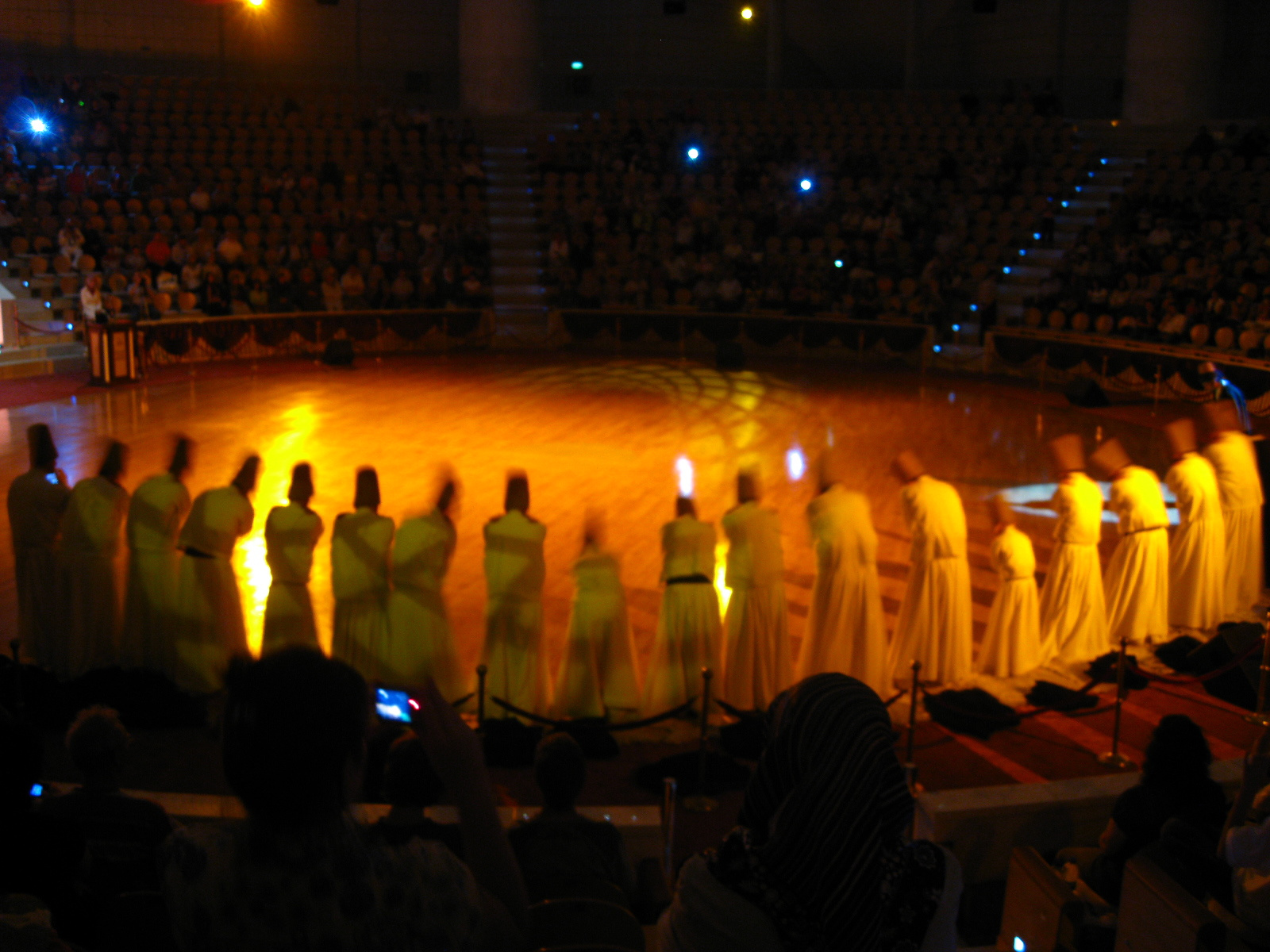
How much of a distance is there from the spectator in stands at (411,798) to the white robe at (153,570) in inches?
135

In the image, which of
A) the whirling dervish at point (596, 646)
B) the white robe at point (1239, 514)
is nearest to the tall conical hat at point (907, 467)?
the whirling dervish at point (596, 646)

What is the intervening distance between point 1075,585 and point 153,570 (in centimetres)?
555

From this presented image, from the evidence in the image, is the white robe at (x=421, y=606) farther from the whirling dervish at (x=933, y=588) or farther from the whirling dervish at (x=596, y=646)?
the whirling dervish at (x=933, y=588)

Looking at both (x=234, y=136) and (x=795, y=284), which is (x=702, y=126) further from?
(x=234, y=136)

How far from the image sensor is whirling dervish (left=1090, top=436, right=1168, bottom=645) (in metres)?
7.22

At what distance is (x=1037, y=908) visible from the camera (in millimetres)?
3459

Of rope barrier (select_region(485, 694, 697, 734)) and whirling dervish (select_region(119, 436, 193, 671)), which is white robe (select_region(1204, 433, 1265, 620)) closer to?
rope barrier (select_region(485, 694, 697, 734))

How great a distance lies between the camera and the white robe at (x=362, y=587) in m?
5.95

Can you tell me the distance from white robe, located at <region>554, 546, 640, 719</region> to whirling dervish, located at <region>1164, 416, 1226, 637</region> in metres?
3.97

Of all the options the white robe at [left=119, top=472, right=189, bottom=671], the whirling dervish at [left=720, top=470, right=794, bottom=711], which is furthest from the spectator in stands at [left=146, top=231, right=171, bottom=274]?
the whirling dervish at [left=720, top=470, right=794, bottom=711]

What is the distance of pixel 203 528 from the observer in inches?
247

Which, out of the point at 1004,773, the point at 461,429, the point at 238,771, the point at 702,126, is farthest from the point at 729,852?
the point at 702,126

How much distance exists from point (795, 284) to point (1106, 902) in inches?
710

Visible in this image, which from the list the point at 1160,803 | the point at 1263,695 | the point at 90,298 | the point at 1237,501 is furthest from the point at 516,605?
the point at 90,298
